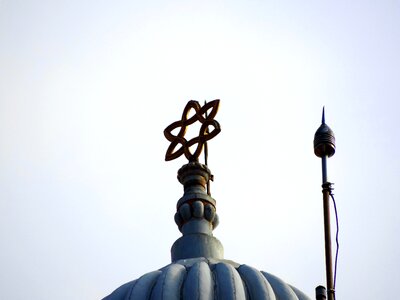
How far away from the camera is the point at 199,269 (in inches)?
1056

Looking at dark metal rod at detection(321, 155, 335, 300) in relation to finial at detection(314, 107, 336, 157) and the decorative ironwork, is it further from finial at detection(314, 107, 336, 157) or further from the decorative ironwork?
the decorative ironwork

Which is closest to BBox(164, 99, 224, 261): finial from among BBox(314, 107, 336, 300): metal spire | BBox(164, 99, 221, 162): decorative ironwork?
BBox(164, 99, 221, 162): decorative ironwork

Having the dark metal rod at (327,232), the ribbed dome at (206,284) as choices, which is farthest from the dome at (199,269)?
the dark metal rod at (327,232)

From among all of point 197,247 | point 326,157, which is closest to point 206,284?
point 197,247

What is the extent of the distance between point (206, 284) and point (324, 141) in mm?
3802

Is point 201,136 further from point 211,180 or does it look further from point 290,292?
point 290,292

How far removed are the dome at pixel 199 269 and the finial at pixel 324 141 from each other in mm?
3328

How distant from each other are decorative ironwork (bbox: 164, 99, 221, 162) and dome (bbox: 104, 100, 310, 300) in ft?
0.07

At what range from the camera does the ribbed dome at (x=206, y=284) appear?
2608 centimetres

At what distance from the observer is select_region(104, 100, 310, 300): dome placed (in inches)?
1032

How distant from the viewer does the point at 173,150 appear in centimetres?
3075

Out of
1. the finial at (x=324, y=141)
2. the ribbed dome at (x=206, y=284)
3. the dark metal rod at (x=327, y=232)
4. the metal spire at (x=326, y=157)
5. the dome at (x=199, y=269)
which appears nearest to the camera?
the dark metal rod at (x=327, y=232)

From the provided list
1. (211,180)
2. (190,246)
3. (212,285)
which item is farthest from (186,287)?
(211,180)

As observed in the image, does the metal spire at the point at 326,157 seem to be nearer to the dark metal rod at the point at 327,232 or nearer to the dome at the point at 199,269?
the dark metal rod at the point at 327,232
